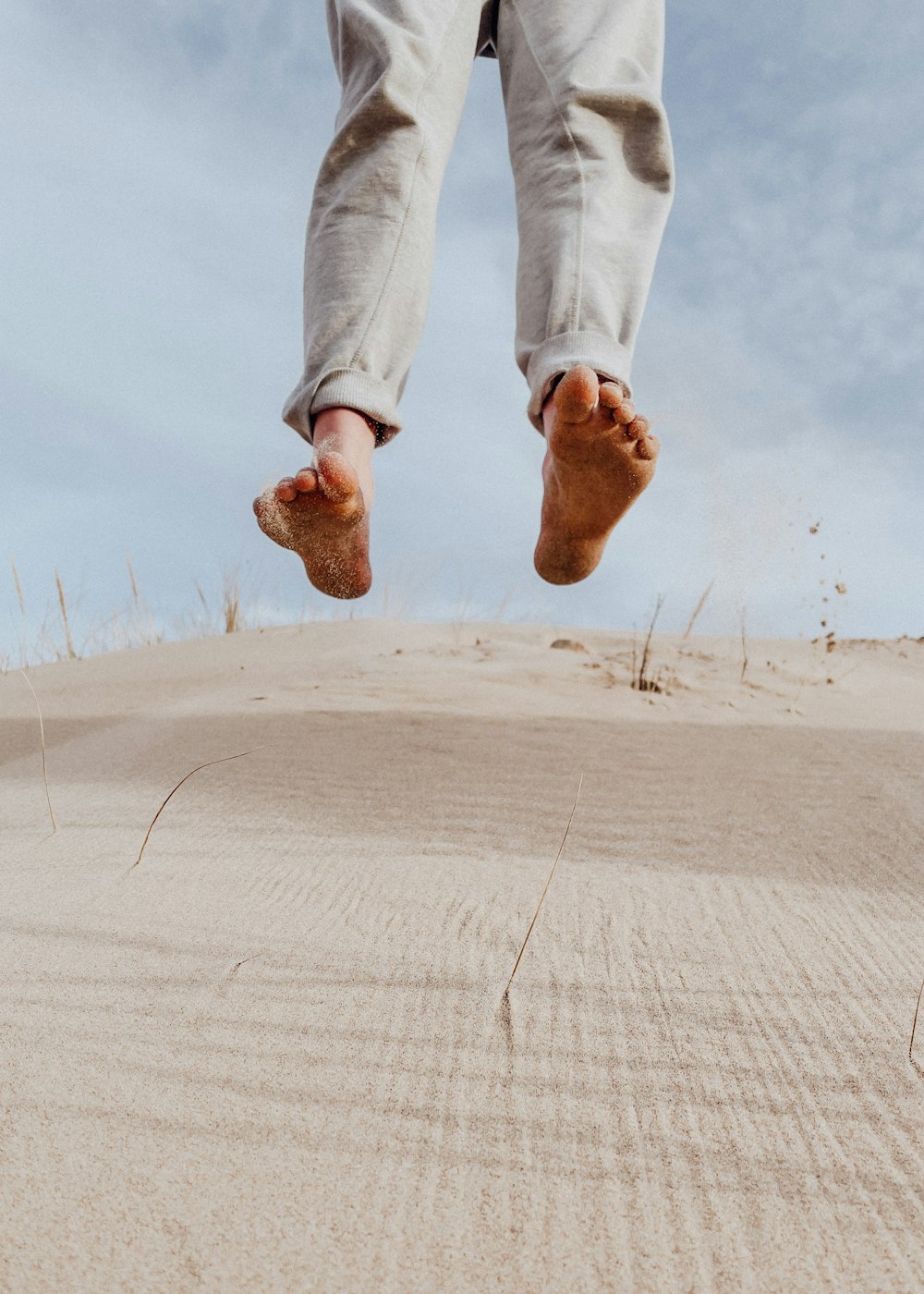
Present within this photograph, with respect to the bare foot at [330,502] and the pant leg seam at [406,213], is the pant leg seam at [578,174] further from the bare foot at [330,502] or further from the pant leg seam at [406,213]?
the bare foot at [330,502]

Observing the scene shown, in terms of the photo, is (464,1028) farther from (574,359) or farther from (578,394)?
(574,359)

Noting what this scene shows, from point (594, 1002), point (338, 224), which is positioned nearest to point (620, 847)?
point (594, 1002)

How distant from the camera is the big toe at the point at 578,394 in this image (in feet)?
4.52

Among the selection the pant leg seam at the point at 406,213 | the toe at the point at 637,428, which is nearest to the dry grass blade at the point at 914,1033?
the toe at the point at 637,428

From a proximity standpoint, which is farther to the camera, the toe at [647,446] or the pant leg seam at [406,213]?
the pant leg seam at [406,213]

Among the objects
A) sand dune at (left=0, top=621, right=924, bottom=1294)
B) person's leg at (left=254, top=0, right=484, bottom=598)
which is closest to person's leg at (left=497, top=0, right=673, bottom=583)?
person's leg at (left=254, top=0, right=484, bottom=598)

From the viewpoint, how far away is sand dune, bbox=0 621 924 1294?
0.54 m

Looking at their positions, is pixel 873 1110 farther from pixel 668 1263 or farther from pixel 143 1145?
pixel 143 1145

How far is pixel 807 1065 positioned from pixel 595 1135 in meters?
0.20

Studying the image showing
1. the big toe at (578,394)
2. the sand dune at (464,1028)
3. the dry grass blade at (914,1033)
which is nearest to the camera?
the sand dune at (464,1028)

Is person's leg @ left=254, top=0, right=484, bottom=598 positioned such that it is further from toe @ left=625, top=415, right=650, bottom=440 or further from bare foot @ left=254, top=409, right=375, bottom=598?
toe @ left=625, top=415, right=650, bottom=440

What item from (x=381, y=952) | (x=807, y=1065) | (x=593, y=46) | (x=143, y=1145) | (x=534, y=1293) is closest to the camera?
(x=534, y=1293)

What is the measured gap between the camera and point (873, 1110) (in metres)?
0.67

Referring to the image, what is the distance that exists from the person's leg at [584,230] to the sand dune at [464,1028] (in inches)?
19.7
